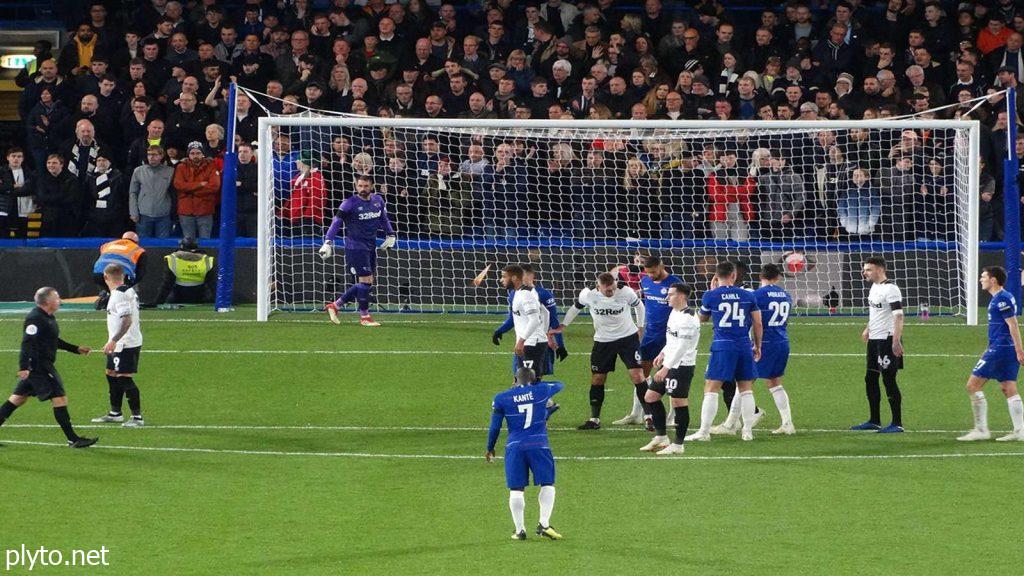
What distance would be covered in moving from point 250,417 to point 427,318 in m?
6.98

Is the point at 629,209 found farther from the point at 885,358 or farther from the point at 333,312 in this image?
the point at 885,358

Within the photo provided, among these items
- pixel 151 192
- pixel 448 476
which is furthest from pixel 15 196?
pixel 448 476

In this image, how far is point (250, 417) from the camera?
710 inches

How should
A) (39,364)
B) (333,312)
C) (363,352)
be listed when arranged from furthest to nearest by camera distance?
(333,312) < (363,352) < (39,364)

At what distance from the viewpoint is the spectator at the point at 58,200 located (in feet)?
85.6

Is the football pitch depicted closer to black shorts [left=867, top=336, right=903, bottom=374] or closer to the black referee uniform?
the black referee uniform

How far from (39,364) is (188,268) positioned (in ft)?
33.1

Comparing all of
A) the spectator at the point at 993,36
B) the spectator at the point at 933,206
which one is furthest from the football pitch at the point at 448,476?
the spectator at the point at 993,36

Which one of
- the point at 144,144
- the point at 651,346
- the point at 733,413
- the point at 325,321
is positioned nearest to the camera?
the point at 733,413

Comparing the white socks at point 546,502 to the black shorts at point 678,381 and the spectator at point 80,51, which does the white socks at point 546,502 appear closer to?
the black shorts at point 678,381

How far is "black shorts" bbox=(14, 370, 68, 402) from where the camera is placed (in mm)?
15500

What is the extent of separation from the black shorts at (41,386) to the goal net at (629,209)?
30.3 feet

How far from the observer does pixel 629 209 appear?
25984 mm

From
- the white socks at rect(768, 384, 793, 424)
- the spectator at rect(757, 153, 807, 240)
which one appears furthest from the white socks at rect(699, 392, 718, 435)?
the spectator at rect(757, 153, 807, 240)
